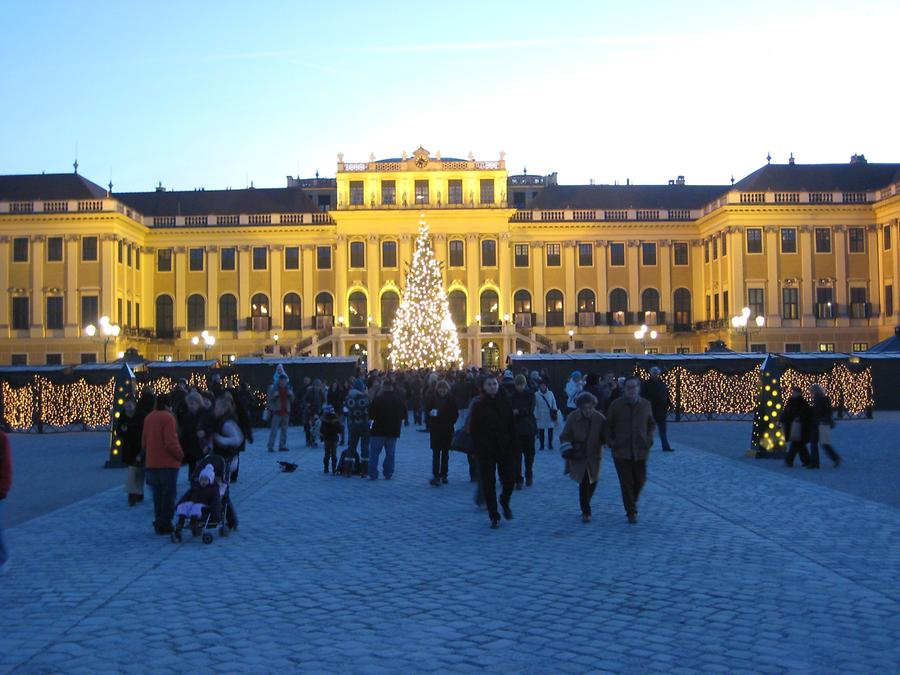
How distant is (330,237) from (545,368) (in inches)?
1379

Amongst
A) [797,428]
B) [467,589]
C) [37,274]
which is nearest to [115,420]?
[467,589]

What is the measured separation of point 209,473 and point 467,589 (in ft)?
12.6

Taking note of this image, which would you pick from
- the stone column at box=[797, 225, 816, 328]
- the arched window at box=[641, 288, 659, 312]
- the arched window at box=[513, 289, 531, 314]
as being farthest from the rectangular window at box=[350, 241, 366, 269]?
the stone column at box=[797, 225, 816, 328]

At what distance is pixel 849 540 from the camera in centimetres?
1030

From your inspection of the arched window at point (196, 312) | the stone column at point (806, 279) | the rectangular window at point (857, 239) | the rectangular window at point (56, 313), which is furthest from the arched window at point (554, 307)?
the rectangular window at point (56, 313)

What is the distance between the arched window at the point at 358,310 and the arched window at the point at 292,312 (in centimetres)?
325

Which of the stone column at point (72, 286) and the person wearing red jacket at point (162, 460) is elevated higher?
the stone column at point (72, 286)

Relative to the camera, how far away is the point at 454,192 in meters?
65.2

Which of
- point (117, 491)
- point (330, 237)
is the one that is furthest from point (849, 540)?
point (330, 237)

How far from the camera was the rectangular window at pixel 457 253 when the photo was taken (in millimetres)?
65375

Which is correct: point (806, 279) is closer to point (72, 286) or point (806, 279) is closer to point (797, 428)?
point (72, 286)

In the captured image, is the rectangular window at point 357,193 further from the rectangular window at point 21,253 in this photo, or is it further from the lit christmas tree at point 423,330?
the lit christmas tree at point 423,330

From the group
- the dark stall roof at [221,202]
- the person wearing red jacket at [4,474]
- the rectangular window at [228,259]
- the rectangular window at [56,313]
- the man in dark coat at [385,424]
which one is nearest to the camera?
the person wearing red jacket at [4,474]

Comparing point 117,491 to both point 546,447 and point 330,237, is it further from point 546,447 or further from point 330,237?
point 330,237
